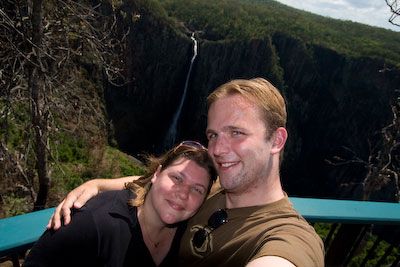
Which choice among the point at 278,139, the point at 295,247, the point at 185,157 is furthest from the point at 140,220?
the point at 278,139

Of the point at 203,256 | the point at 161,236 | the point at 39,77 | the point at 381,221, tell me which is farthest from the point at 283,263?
the point at 39,77

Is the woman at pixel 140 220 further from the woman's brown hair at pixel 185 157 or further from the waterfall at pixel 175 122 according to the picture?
the waterfall at pixel 175 122

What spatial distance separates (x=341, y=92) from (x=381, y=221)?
130 feet

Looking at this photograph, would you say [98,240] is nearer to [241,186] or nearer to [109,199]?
[109,199]

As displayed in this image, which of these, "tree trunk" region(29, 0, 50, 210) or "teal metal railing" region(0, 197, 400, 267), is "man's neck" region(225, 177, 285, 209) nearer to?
"teal metal railing" region(0, 197, 400, 267)

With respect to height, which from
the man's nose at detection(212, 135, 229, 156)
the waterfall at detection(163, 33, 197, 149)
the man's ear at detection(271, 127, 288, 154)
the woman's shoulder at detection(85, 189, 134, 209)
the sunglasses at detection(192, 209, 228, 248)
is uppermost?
the man's ear at detection(271, 127, 288, 154)

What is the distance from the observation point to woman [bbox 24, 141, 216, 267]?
1.74m

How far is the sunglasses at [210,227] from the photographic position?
2.22 meters

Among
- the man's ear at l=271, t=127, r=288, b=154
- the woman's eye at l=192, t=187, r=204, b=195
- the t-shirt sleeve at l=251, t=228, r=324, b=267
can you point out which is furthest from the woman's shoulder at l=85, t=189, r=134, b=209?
the man's ear at l=271, t=127, r=288, b=154

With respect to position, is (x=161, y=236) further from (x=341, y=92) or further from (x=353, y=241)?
(x=341, y=92)

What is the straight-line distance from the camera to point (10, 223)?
1.92 m

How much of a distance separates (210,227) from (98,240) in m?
0.70

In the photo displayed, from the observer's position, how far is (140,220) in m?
2.13

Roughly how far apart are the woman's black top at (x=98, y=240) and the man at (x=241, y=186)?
17 centimetres
